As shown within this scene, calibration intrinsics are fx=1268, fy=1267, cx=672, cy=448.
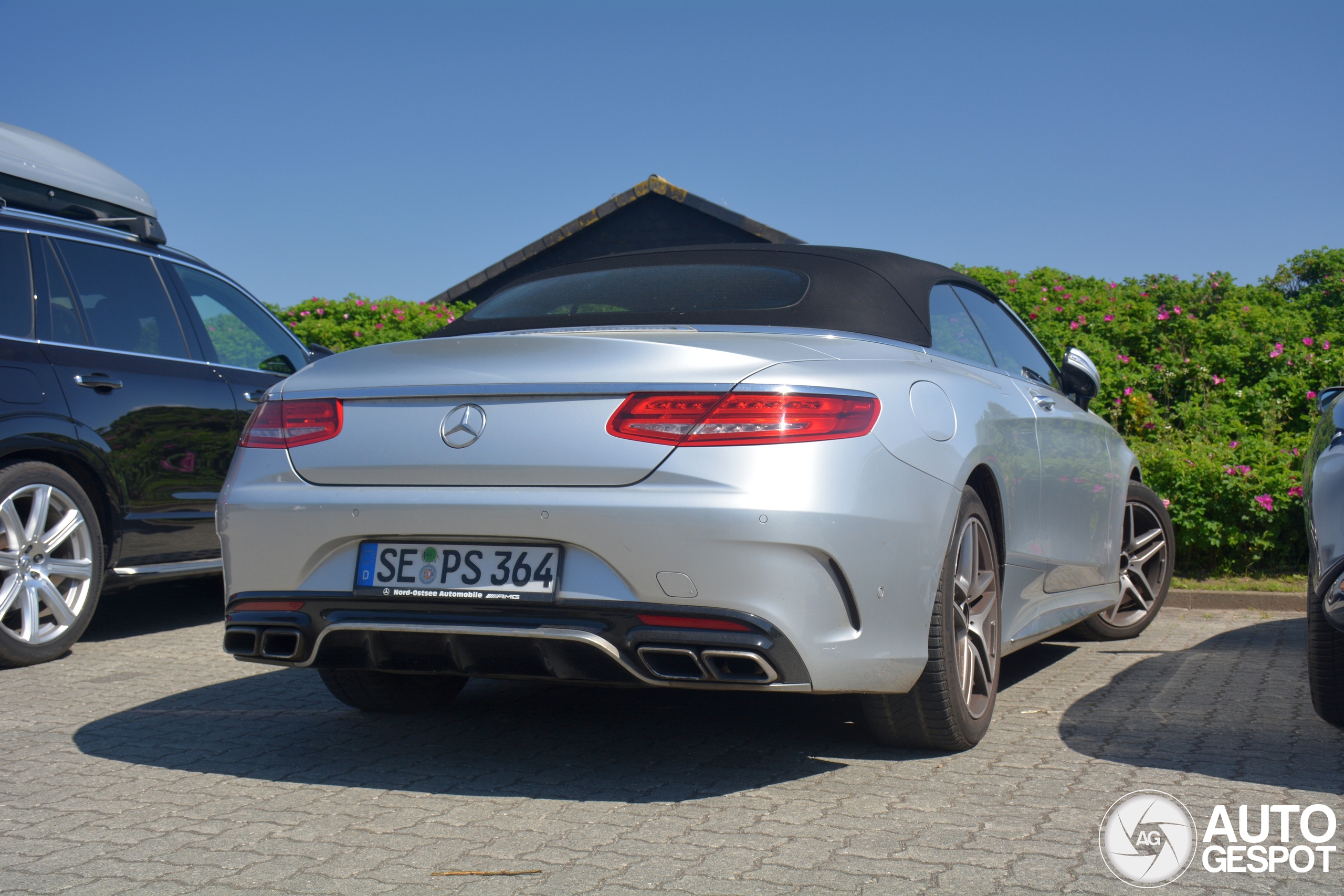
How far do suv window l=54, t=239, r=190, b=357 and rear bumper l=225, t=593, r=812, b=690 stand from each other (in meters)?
2.98

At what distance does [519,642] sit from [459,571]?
0.24m

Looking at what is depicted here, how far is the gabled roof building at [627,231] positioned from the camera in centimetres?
1984

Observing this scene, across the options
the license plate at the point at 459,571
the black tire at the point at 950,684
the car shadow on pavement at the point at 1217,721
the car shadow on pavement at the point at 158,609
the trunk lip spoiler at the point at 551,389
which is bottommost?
the car shadow on pavement at the point at 158,609

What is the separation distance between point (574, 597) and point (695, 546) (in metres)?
0.34

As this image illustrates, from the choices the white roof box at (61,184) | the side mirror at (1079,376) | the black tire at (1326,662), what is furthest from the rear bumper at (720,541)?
the white roof box at (61,184)

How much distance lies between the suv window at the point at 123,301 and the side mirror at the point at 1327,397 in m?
5.09

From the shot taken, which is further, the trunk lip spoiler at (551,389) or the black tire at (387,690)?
the black tire at (387,690)

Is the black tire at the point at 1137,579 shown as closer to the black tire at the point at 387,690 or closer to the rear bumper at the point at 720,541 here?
the rear bumper at the point at 720,541

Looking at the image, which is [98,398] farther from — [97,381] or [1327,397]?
[1327,397]

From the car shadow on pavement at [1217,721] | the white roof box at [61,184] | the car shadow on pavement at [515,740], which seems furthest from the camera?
the white roof box at [61,184]

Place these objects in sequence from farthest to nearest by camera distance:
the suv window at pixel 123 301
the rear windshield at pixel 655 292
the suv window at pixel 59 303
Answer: the suv window at pixel 123 301 → the suv window at pixel 59 303 → the rear windshield at pixel 655 292

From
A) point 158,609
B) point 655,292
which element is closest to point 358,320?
point 158,609

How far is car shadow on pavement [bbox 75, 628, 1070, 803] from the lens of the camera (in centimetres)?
358

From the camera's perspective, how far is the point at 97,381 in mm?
5719
